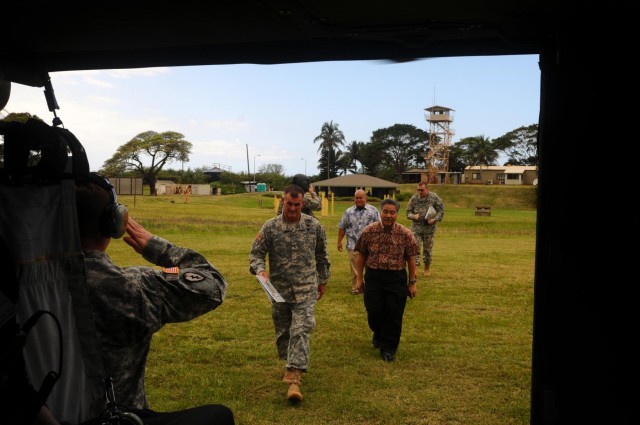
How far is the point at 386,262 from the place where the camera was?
7820 mm

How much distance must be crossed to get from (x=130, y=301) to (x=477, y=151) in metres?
108

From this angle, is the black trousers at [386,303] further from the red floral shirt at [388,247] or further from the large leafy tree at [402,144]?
the large leafy tree at [402,144]

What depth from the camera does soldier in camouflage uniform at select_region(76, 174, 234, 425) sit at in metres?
2.32

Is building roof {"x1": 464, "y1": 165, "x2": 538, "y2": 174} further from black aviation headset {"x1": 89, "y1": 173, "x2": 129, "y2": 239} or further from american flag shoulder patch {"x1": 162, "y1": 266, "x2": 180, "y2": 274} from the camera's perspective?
black aviation headset {"x1": 89, "y1": 173, "x2": 129, "y2": 239}

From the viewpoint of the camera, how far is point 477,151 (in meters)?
107

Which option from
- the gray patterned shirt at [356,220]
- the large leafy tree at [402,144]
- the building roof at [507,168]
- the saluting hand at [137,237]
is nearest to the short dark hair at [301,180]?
the gray patterned shirt at [356,220]

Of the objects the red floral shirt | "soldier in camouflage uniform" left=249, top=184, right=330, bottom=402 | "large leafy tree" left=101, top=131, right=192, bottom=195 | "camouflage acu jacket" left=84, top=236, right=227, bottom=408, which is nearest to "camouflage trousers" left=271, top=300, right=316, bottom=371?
"soldier in camouflage uniform" left=249, top=184, right=330, bottom=402

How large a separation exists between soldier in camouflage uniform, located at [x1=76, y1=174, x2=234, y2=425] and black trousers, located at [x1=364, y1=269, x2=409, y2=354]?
5226 millimetres

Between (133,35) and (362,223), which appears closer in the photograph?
(133,35)

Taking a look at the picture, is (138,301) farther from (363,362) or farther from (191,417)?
(363,362)

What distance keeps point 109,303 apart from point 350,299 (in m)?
9.14

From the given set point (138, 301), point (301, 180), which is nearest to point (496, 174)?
point (301, 180)

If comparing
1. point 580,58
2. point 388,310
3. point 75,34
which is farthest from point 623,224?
point 388,310

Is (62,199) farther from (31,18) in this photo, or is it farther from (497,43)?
(497,43)
